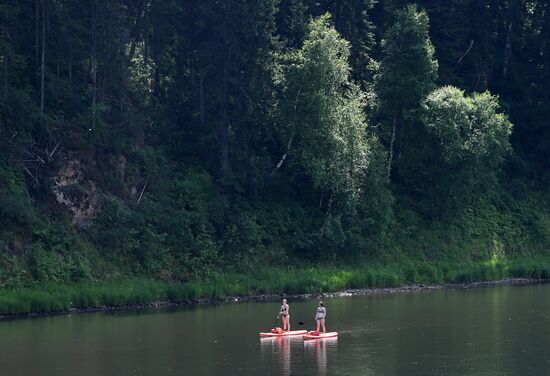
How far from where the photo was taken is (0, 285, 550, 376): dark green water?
3997cm

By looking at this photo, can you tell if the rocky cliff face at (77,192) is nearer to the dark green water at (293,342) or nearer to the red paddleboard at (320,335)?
the dark green water at (293,342)

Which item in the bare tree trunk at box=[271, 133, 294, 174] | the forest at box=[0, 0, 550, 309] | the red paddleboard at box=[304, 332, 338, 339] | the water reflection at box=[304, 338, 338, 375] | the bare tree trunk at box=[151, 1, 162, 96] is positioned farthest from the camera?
the bare tree trunk at box=[151, 1, 162, 96]

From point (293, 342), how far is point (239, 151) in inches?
1058

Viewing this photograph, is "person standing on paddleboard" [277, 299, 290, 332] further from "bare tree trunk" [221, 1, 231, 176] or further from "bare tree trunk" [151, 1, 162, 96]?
"bare tree trunk" [151, 1, 162, 96]

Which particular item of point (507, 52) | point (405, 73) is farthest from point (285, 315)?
point (507, 52)

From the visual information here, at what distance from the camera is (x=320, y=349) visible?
45.2m

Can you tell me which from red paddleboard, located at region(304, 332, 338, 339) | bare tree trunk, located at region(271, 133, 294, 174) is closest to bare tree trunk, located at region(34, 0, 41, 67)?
bare tree trunk, located at region(271, 133, 294, 174)

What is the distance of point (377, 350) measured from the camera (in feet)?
144

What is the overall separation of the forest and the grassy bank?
30 cm

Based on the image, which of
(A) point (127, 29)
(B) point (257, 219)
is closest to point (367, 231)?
(B) point (257, 219)

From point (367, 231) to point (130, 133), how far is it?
54.9 ft

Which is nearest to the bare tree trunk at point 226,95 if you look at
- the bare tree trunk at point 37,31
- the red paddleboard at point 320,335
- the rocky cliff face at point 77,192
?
the rocky cliff face at point 77,192

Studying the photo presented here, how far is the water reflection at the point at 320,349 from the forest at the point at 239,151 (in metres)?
17.5

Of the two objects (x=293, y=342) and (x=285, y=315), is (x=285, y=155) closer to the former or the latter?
(x=285, y=315)
